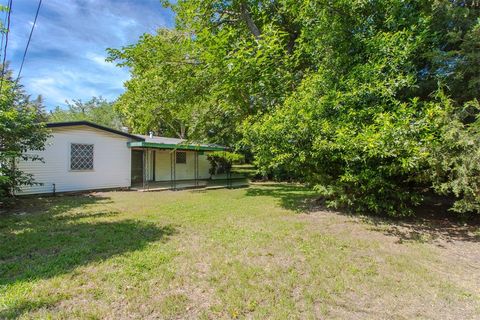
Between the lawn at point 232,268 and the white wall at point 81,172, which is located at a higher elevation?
the white wall at point 81,172

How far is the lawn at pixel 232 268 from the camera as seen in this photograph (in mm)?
2930

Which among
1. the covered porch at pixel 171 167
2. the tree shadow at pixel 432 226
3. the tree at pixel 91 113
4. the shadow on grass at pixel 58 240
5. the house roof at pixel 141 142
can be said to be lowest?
the tree shadow at pixel 432 226

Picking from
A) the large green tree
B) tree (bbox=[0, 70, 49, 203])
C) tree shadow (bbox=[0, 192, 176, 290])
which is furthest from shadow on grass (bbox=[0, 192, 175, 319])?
the large green tree

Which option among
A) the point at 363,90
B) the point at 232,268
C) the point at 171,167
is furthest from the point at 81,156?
the point at 363,90

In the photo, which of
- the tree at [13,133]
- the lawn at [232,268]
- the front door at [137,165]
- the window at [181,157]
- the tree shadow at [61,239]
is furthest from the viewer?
the window at [181,157]

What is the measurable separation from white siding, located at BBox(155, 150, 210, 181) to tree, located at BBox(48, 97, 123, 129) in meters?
21.7

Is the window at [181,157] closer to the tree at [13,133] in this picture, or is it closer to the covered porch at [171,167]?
the covered porch at [171,167]

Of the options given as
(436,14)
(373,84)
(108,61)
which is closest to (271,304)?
(373,84)

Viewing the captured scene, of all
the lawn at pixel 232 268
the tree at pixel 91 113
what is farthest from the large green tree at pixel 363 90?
the tree at pixel 91 113

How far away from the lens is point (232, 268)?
3.91 metres

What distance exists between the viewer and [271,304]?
300 cm

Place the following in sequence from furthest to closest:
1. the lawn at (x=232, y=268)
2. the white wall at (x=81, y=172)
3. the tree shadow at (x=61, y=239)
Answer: the white wall at (x=81, y=172)
the tree shadow at (x=61, y=239)
the lawn at (x=232, y=268)

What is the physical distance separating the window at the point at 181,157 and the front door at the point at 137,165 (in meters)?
2.32

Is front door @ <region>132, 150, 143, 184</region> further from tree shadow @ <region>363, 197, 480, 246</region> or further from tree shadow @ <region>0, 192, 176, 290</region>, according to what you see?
tree shadow @ <region>363, 197, 480, 246</region>
